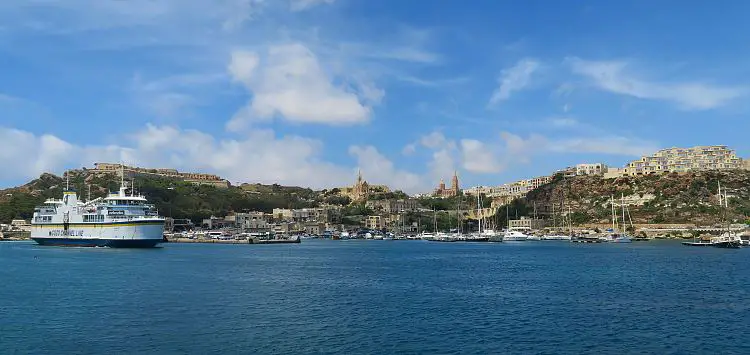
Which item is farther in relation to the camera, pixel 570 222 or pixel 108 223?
pixel 570 222

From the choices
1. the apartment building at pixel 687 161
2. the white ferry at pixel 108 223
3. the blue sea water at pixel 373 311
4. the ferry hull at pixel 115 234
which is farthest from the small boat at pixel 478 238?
the blue sea water at pixel 373 311

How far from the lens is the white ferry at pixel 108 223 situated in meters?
94.1

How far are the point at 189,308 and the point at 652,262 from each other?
181 ft

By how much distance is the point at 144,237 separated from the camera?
9512 cm

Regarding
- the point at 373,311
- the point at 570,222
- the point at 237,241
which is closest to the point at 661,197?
the point at 570,222

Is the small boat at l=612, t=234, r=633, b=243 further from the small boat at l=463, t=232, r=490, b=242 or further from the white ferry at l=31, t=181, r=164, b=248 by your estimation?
the white ferry at l=31, t=181, r=164, b=248

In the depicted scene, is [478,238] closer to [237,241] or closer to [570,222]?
[570,222]

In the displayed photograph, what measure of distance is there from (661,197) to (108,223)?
133 meters

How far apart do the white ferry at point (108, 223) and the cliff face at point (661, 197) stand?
379 ft

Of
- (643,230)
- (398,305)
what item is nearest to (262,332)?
(398,305)

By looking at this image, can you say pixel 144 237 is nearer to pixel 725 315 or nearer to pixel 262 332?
pixel 262 332

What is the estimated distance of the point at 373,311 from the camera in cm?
3566

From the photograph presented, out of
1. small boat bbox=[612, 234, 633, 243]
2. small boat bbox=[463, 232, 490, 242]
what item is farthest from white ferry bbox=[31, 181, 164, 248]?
small boat bbox=[612, 234, 633, 243]

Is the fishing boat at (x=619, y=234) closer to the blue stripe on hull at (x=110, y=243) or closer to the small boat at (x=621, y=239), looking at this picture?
the small boat at (x=621, y=239)
